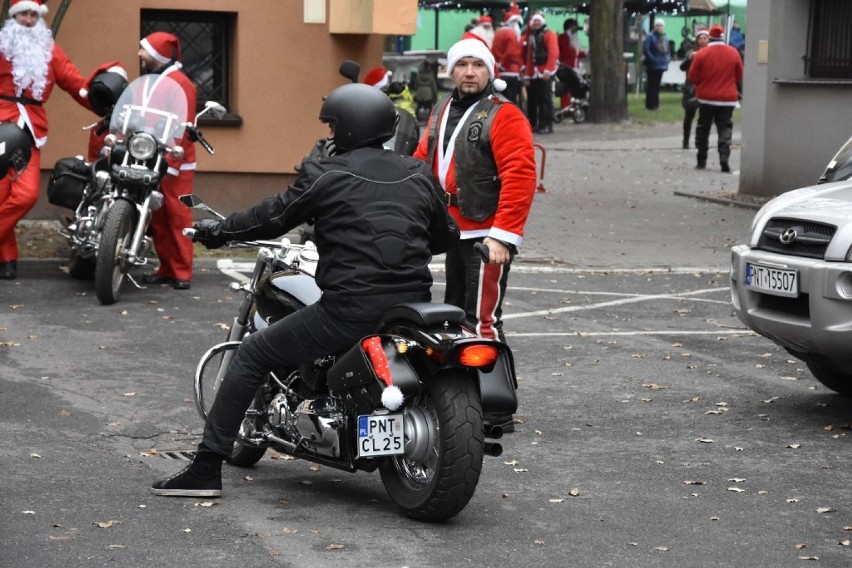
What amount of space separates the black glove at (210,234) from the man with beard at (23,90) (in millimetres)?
6014

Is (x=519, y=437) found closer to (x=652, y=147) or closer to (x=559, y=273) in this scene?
(x=559, y=273)

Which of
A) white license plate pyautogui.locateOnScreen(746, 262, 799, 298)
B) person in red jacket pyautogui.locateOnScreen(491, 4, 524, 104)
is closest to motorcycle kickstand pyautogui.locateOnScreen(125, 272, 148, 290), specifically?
white license plate pyautogui.locateOnScreen(746, 262, 799, 298)

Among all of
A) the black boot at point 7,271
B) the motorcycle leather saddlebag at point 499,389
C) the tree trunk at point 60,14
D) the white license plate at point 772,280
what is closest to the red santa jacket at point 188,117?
the black boot at point 7,271

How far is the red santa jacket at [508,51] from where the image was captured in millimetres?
26625

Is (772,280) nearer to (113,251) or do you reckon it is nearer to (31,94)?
(113,251)

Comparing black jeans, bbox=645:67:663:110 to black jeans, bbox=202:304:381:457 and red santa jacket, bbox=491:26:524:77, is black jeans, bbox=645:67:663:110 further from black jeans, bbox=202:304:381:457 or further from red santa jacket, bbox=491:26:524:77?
black jeans, bbox=202:304:381:457

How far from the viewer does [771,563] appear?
543 cm

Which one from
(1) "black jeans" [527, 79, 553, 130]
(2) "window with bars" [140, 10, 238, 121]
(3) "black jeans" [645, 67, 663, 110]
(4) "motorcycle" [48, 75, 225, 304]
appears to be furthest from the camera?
(3) "black jeans" [645, 67, 663, 110]

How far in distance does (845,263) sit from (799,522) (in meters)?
1.80

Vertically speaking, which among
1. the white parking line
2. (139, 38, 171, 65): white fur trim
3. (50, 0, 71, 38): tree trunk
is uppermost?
(50, 0, 71, 38): tree trunk

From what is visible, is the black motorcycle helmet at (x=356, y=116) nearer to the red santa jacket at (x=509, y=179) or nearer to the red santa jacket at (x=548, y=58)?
the red santa jacket at (x=509, y=179)

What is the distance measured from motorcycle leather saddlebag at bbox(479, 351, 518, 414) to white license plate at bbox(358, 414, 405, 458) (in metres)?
0.34

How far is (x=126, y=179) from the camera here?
11086mm

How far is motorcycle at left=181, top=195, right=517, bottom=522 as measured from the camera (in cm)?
562
